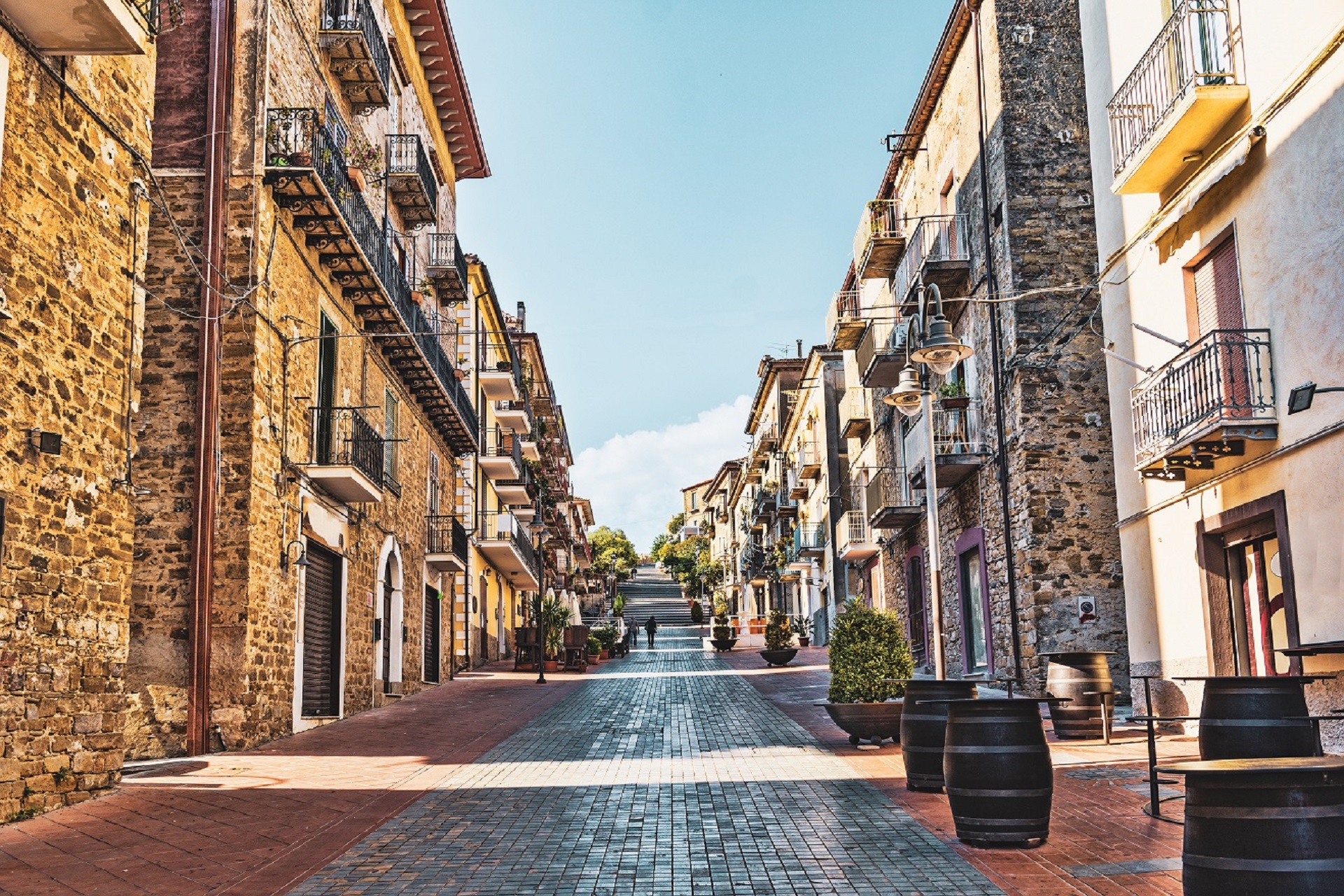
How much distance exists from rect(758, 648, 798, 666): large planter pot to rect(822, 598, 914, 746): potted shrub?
56.7 ft

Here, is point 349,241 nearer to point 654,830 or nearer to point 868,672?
point 868,672

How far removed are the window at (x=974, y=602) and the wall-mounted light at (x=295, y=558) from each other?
1096 centimetres

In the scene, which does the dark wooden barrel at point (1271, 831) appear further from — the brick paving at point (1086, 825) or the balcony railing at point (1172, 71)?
the balcony railing at point (1172, 71)

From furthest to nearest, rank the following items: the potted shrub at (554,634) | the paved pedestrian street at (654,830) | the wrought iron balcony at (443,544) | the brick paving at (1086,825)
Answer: the potted shrub at (554,634) < the wrought iron balcony at (443,544) < the paved pedestrian street at (654,830) < the brick paving at (1086,825)

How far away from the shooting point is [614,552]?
110m

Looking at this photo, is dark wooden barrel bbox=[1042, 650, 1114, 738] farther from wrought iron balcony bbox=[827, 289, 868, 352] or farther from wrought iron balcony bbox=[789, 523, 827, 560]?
wrought iron balcony bbox=[789, 523, 827, 560]

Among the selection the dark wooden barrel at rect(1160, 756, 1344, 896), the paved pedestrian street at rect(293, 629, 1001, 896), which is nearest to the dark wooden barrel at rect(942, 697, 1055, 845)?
the paved pedestrian street at rect(293, 629, 1001, 896)

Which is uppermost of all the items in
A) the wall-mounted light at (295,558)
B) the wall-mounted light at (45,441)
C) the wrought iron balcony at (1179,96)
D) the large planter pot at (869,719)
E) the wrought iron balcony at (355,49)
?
the wrought iron balcony at (355,49)

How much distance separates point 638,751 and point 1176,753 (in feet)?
19.0

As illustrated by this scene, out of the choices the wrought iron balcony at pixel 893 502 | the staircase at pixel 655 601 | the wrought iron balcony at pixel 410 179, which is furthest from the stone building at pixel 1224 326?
the staircase at pixel 655 601

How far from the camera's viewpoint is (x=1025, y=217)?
59.8 ft

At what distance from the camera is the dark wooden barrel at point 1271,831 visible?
14.4ft

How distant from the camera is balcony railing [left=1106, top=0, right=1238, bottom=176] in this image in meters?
11.6

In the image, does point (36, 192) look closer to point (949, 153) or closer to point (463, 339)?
point (949, 153)
